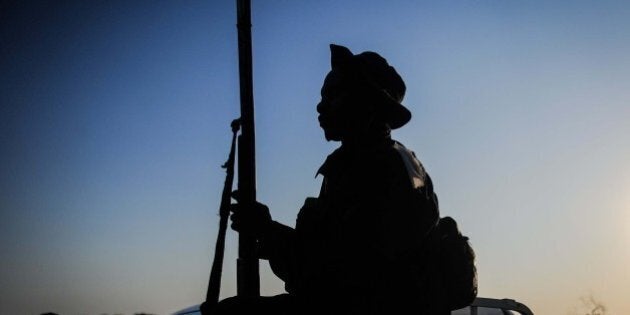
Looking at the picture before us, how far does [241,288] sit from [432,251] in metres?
1.11

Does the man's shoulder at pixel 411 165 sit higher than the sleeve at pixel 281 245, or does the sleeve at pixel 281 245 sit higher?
the man's shoulder at pixel 411 165

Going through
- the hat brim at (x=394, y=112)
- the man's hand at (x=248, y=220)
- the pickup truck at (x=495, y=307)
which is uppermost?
the hat brim at (x=394, y=112)

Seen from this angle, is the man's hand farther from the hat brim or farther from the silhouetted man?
the hat brim

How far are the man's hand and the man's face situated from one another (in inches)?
28.2

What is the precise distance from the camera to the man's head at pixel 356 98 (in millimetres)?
2924

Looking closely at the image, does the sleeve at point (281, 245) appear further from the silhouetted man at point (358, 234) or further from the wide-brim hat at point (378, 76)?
the wide-brim hat at point (378, 76)

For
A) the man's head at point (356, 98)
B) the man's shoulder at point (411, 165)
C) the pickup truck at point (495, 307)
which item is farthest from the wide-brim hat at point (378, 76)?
the pickup truck at point (495, 307)

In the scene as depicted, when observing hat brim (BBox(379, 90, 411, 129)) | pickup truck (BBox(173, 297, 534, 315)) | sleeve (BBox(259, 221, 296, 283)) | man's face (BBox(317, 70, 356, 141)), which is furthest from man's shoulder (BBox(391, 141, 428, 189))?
pickup truck (BBox(173, 297, 534, 315))

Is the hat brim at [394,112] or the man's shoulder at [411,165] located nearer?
the man's shoulder at [411,165]

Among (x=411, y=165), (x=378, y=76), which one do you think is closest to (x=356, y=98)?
(x=378, y=76)

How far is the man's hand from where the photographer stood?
2633 millimetres

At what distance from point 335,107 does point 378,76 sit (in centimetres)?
39

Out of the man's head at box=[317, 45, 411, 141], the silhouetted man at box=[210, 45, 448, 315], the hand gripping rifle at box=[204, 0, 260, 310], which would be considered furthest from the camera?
the man's head at box=[317, 45, 411, 141]

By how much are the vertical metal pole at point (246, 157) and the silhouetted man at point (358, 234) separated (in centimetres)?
8
